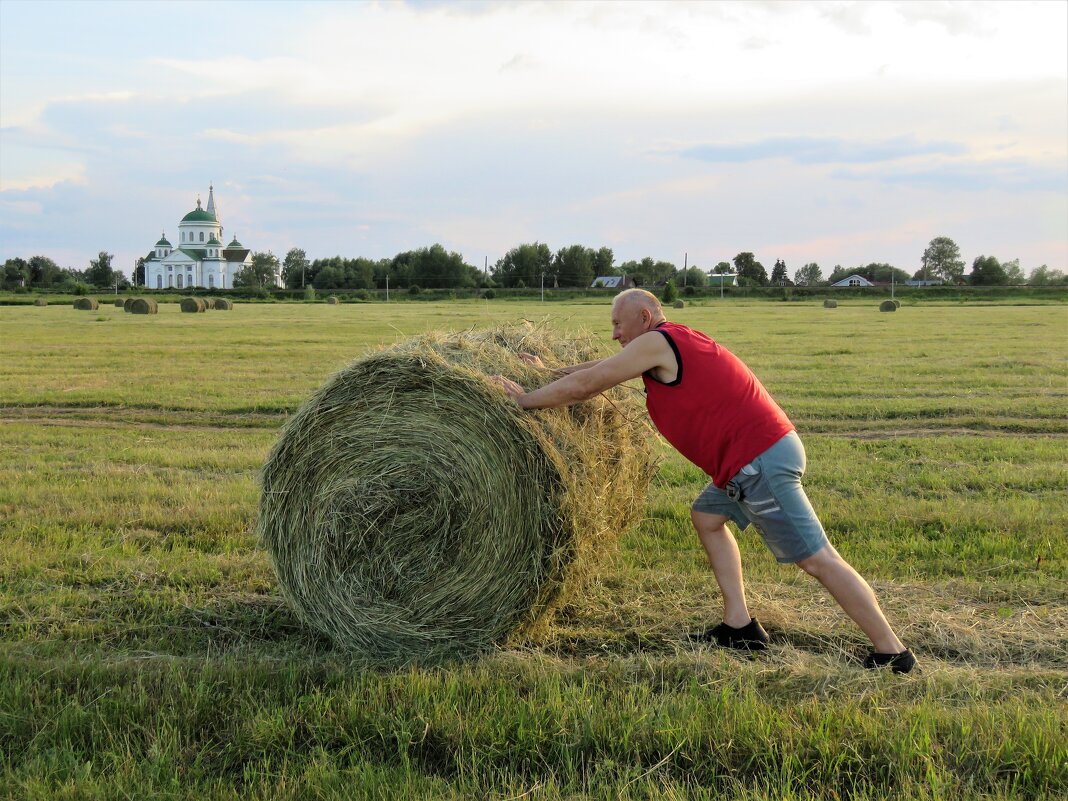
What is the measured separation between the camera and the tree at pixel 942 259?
130750 millimetres

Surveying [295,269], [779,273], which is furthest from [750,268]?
[295,269]

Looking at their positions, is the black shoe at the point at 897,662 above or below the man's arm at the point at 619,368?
below

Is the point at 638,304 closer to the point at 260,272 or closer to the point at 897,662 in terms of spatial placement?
the point at 897,662

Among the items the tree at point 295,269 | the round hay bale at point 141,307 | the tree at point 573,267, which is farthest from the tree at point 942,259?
the round hay bale at point 141,307

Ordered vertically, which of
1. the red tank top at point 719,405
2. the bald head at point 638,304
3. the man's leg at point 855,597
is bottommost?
the man's leg at point 855,597

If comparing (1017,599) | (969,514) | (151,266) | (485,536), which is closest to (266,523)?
(485,536)

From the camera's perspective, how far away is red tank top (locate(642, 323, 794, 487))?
4762 mm

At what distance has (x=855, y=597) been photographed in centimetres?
459

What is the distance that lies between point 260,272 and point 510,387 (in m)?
136

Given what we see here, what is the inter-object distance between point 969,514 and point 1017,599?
1786 millimetres

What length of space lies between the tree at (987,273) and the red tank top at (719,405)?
103062 millimetres

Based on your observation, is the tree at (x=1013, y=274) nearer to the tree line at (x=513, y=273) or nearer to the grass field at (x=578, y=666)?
the tree line at (x=513, y=273)

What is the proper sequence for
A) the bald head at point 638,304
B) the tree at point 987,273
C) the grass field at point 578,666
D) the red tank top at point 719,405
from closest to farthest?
the grass field at point 578,666 < the red tank top at point 719,405 < the bald head at point 638,304 < the tree at point 987,273

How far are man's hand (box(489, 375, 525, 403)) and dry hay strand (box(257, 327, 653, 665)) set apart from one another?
53mm
